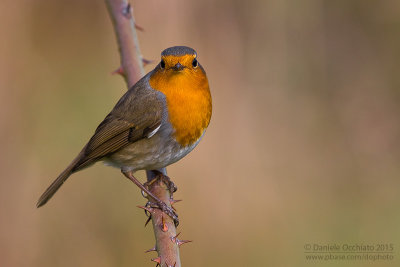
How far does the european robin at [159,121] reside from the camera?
3574 mm

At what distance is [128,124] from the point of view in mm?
3818

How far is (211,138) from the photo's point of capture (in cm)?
535

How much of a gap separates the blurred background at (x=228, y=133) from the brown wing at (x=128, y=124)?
1.28 meters

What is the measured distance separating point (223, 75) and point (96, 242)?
1.90 metres

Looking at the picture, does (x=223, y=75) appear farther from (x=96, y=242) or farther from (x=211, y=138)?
(x=96, y=242)

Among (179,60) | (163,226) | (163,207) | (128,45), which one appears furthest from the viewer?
(179,60)

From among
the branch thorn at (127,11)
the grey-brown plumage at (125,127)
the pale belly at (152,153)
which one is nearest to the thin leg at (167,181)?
the pale belly at (152,153)

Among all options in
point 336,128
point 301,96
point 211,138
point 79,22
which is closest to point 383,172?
point 336,128

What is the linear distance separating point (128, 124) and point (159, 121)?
0.85ft

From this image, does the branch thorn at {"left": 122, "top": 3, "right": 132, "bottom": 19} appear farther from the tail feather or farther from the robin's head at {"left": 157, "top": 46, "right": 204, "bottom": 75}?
the tail feather

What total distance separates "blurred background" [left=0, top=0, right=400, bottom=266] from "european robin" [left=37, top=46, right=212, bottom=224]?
126 cm

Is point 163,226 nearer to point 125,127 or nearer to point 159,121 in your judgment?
point 159,121

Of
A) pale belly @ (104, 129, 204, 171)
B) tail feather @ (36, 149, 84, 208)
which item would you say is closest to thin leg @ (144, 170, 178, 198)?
pale belly @ (104, 129, 204, 171)

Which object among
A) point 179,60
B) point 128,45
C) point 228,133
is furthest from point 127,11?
point 228,133
